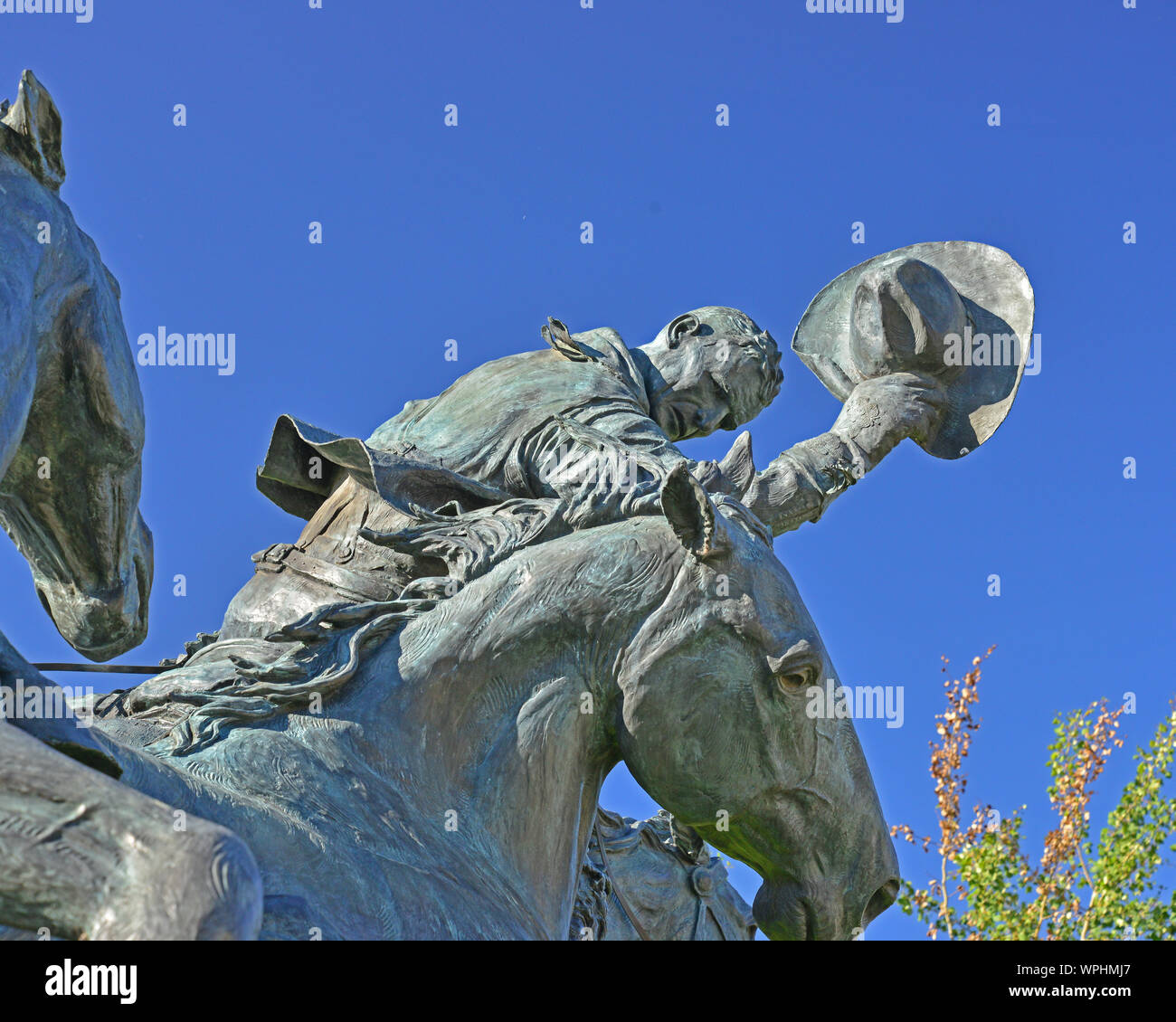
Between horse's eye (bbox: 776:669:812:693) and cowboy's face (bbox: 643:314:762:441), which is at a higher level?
cowboy's face (bbox: 643:314:762:441)

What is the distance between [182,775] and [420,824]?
0.47 metres

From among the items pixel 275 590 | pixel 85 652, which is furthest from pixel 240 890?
pixel 275 590

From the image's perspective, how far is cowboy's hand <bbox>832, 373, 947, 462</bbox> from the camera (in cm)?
608

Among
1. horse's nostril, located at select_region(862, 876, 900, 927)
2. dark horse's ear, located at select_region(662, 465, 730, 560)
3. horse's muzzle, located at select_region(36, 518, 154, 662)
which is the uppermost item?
dark horse's ear, located at select_region(662, 465, 730, 560)

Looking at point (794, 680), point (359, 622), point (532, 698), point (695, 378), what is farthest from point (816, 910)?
point (695, 378)

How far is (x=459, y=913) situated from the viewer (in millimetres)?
3141

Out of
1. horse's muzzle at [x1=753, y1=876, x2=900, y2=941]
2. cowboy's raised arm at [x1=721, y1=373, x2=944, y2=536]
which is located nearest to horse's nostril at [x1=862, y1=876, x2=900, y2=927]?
horse's muzzle at [x1=753, y1=876, x2=900, y2=941]

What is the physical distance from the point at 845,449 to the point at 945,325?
0.65m

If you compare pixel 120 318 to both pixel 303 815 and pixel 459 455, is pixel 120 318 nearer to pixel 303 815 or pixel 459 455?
pixel 303 815

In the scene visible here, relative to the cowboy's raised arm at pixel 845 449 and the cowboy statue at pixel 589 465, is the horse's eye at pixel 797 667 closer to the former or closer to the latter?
the cowboy statue at pixel 589 465

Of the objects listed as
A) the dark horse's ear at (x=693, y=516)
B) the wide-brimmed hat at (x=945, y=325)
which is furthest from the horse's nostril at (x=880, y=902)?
the wide-brimmed hat at (x=945, y=325)

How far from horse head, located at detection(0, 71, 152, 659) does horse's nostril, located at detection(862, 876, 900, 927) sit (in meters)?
1.79

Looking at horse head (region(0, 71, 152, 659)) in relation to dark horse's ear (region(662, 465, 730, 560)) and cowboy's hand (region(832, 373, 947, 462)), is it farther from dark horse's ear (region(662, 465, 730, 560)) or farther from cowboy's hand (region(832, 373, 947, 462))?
cowboy's hand (region(832, 373, 947, 462))

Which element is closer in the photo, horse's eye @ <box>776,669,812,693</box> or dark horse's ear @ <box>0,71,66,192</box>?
dark horse's ear @ <box>0,71,66,192</box>
